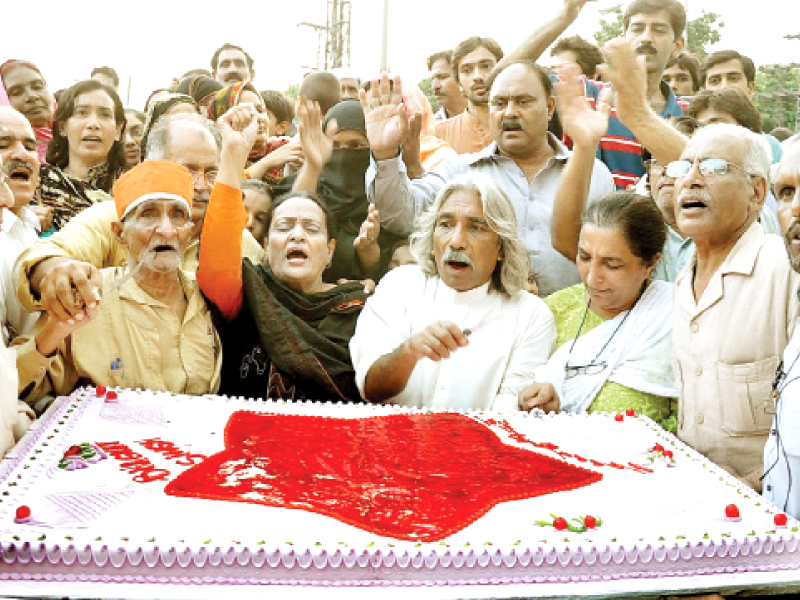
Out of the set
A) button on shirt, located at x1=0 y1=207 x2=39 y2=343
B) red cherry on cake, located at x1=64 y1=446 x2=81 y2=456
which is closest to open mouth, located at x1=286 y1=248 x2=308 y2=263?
button on shirt, located at x1=0 y1=207 x2=39 y2=343

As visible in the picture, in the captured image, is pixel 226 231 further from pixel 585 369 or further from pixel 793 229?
pixel 793 229

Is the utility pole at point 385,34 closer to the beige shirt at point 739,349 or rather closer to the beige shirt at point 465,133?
the beige shirt at point 465,133

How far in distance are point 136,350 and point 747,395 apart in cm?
203

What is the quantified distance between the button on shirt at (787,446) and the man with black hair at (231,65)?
174 inches

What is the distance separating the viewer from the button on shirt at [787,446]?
2.14 metres

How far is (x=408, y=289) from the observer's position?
10.6 ft

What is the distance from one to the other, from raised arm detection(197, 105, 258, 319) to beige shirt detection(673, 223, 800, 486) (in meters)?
1.61

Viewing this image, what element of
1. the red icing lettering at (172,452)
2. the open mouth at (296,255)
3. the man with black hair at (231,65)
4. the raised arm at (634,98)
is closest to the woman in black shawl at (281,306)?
the open mouth at (296,255)

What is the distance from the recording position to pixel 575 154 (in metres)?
3.38

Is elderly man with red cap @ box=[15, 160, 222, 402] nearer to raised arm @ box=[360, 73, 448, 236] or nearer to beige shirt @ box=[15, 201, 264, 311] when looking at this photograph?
beige shirt @ box=[15, 201, 264, 311]

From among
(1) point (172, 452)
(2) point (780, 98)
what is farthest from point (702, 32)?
(1) point (172, 452)

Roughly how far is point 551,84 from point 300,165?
1.36 meters

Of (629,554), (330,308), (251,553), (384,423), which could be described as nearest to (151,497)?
(251,553)

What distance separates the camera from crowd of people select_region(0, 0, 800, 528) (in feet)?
8.40
